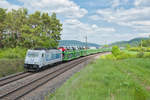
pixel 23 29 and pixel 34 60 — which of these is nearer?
pixel 34 60

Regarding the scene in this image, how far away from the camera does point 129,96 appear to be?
862cm

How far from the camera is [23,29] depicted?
106ft

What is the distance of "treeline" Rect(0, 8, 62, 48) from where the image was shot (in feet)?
109

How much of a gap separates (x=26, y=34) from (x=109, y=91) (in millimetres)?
26133

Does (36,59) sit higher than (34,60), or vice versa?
(36,59)

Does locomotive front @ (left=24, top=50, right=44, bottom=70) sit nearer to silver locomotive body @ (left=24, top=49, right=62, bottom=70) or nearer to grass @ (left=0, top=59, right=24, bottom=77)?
silver locomotive body @ (left=24, top=49, right=62, bottom=70)

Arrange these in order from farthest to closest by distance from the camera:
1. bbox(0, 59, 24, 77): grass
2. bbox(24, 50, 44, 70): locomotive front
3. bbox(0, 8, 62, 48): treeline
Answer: bbox(0, 8, 62, 48): treeline → bbox(24, 50, 44, 70): locomotive front → bbox(0, 59, 24, 77): grass

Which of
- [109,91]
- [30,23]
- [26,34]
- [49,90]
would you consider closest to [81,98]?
[109,91]

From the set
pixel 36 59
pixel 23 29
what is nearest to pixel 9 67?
pixel 36 59

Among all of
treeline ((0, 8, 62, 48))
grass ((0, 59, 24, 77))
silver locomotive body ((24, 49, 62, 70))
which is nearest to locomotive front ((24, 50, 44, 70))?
silver locomotive body ((24, 49, 62, 70))

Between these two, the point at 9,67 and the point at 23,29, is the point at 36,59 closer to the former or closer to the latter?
the point at 9,67

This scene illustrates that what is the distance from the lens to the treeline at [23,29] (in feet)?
109

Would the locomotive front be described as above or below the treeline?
below

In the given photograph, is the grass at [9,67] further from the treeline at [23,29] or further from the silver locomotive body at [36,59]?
the treeline at [23,29]
